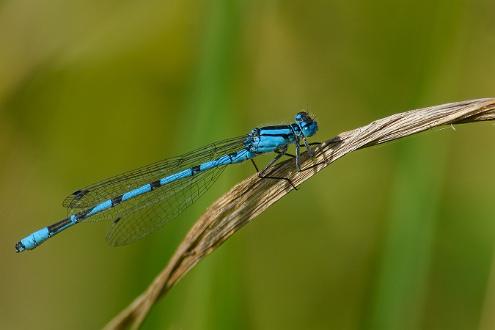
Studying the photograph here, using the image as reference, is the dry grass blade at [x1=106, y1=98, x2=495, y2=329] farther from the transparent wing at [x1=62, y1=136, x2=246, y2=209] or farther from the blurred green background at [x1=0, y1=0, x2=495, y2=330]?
the transparent wing at [x1=62, y1=136, x2=246, y2=209]

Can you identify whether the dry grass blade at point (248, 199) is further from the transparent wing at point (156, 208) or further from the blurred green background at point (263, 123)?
the transparent wing at point (156, 208)

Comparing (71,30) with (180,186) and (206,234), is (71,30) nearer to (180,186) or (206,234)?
(180,186)

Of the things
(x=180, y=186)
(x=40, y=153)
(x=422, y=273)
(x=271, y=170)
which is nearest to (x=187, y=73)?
(x=180, y=186)

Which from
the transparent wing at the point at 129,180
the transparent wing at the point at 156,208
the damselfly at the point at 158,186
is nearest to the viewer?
the transparent wing at the point at 156,208

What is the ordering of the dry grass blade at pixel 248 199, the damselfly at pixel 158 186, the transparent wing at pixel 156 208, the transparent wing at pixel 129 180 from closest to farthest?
the dry grass blade at pixel 248 199 → the transparent wing at pixel 156 208 → the damselfly at pixel 158 186 → the transparent wing at pixel 129 180

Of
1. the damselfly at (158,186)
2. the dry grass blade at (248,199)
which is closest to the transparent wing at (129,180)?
the damselfly at (158,186)

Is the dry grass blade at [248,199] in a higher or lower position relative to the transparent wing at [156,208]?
lower

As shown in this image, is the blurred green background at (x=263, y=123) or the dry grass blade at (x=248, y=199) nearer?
the dry grass blade at (x=248, y=199)
